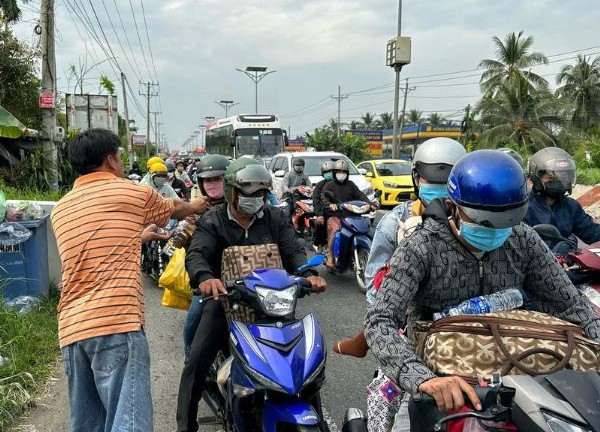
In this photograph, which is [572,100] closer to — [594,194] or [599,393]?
[594,194]

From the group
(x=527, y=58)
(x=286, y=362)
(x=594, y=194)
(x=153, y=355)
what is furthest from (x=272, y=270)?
(x=527, y=58)

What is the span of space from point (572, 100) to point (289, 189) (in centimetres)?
3606

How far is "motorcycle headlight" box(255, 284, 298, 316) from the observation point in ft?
9.42

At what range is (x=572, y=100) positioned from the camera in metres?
40.3

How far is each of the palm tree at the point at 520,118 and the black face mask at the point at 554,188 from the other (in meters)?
30.1

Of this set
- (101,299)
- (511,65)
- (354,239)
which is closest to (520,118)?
(511,65)

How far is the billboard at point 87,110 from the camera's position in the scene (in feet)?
62.0

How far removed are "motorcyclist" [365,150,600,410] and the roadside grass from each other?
119 inches

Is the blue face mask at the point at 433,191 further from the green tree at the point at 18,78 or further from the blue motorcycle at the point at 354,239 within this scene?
the green tree at the point at 18,78

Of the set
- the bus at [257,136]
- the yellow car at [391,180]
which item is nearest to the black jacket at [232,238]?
the yellow car at [391,180]

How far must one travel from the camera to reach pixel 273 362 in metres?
2.70

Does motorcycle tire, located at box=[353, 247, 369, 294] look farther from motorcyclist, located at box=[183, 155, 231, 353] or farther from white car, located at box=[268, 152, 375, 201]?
white car, located at box=[268, 152, 375, 201]

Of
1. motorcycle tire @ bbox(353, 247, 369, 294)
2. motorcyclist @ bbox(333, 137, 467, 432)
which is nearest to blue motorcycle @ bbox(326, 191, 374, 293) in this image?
motorcycle tire @ bbox(353, 247, 369, 294)

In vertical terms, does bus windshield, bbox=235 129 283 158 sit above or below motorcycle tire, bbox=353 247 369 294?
above
